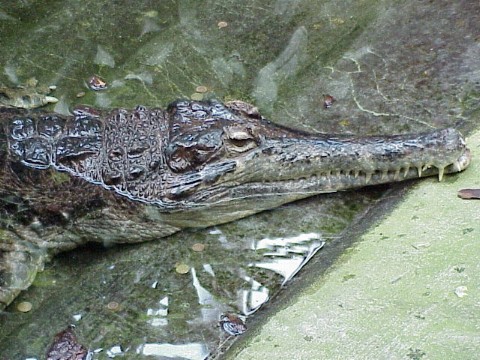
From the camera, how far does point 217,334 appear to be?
3502 mm

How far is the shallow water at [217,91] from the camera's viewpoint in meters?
3.69

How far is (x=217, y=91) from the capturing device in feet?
16.8

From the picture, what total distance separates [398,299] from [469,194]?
35.5 inches

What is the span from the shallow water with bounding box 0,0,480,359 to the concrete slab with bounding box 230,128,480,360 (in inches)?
14.5

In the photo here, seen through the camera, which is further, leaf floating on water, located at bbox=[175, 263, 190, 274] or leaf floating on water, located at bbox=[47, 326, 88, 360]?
leaf floating on water, located at bbox=[175, 263, 190, 274]

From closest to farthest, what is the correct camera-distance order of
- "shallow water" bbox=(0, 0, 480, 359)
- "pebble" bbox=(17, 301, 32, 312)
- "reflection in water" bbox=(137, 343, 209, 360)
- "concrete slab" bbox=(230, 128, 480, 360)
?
"concrete slab" bbox=(230, 128, 480, 360) < "reflection in water" bbox=(137, 343, 209, 360) < "shallow water" bbox=(0, 0, 480, 359) < "pebble" bbox=(17, 301, 32, 312)

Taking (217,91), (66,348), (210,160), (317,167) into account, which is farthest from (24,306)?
(217,91)

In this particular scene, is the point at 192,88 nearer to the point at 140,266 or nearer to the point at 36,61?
the point at 36,61

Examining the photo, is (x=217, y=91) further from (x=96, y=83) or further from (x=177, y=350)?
(x=177, y=350)

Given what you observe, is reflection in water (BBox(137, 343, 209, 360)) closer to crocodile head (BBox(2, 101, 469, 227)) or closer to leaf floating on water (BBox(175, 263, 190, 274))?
leaf floating on water (BBox(175, 263, 190, 274))

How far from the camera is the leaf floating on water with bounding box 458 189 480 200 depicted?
375 cm

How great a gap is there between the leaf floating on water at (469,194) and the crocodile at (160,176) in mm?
310

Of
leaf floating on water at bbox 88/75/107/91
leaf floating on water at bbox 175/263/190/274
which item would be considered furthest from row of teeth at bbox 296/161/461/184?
leaf floating on water at bbox 88/75/107/91

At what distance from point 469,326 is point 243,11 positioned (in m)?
3.62
